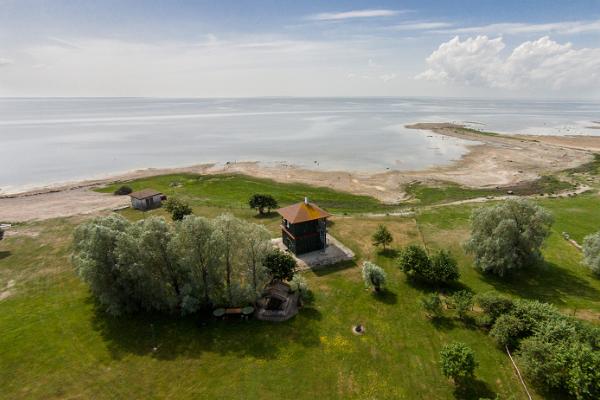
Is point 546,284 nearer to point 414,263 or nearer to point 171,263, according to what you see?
point 414,263

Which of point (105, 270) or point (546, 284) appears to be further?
point (546, 284)

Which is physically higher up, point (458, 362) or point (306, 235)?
point (306, 235)

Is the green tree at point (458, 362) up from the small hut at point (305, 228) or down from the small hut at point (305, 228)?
down

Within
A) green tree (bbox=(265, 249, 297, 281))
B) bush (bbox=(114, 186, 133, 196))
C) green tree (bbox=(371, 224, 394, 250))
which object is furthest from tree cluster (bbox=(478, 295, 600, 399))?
bush (bbox=(114, 186, 133, 196))

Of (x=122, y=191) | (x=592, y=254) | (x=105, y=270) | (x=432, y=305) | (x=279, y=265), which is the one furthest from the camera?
(x=122, y=191)

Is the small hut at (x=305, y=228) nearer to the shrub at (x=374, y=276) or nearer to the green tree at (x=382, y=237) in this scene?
the green tree at (x=382, y=237)

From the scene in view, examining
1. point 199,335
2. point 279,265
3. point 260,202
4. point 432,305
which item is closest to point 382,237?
point 432,305

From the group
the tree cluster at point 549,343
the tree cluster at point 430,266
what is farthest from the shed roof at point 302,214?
the tree cluster at point 549,343
